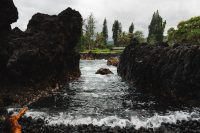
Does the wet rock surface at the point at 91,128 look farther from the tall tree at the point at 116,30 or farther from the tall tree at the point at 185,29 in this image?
the tall tree at the point at 116,30

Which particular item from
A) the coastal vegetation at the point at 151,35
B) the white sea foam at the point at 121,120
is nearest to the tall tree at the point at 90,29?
the coastal vegetation at the point at 151,35

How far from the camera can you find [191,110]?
2558 cm

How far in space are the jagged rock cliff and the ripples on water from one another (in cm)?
357

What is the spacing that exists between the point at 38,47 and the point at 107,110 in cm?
1334

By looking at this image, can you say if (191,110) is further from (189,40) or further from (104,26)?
(104,26)

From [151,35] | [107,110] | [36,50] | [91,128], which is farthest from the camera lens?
[151,35]

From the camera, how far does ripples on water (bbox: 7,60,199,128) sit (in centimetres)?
2289

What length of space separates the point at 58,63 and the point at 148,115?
19.2 meters

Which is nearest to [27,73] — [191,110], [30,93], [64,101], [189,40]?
[30,93]

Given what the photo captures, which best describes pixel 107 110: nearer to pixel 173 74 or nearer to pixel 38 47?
pixel 173 74

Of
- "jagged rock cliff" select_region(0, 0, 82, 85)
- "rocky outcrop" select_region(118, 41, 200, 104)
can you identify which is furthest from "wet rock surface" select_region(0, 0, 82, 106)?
"rocky outcrop" select_region(118, 41, 200, 104)

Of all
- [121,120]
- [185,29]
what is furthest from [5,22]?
[185,29]

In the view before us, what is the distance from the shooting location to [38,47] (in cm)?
3522

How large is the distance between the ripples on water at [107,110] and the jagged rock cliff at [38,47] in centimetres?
357
